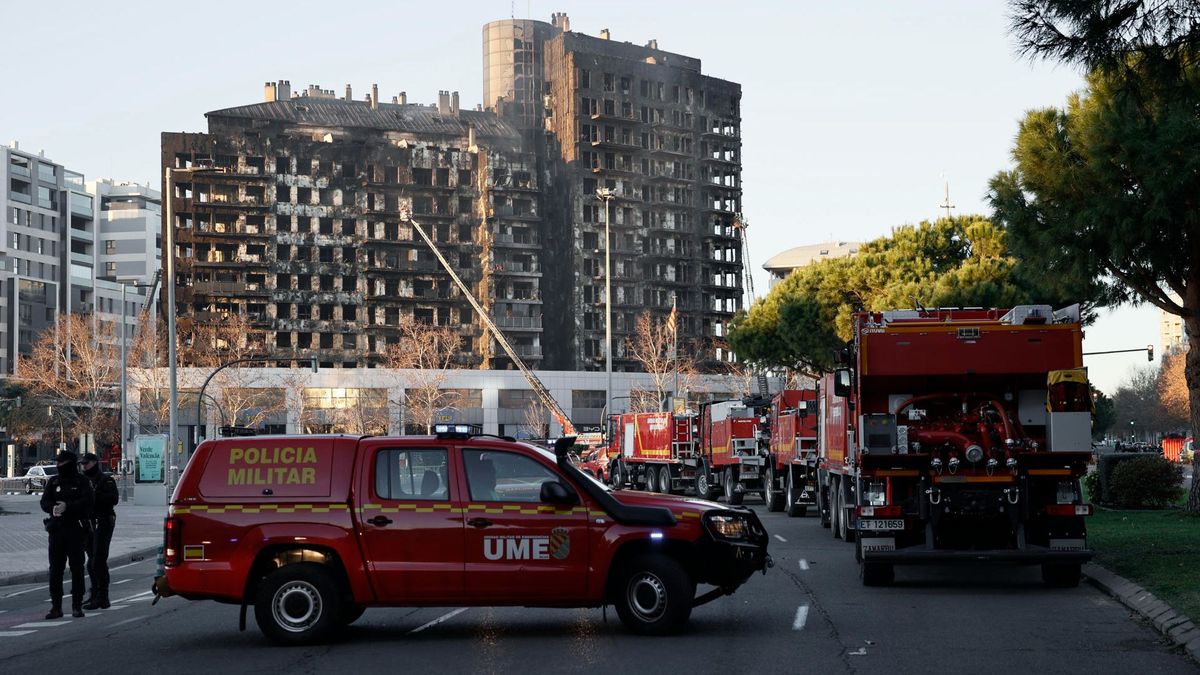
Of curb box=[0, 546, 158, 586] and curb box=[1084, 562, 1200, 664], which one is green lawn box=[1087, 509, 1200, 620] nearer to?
curb box=[1084, 562, 1200, 664]

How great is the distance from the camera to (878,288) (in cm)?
5928

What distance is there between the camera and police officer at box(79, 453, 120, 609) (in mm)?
18125

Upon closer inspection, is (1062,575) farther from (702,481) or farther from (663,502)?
(702,481)

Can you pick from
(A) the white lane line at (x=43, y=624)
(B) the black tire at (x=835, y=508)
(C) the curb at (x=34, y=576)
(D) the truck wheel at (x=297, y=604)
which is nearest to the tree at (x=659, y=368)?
(B) the black tire at (x=835, y=508)

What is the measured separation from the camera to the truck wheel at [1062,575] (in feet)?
61.8

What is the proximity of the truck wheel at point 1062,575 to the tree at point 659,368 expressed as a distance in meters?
79.2

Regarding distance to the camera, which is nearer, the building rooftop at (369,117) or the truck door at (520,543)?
the truck door at (520,543)

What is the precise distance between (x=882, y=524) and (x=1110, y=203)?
1021 cm

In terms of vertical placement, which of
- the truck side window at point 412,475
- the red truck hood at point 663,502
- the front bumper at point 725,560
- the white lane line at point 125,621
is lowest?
the white lane line at point 125,621

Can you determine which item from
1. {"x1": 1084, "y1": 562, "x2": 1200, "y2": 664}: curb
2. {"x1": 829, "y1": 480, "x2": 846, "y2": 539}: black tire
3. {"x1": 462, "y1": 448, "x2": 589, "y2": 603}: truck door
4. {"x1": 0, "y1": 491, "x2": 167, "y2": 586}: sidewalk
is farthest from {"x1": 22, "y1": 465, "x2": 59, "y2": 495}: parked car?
{"x1": 462, "y1": 448, "x2": 589, "y2": 603}: truck door

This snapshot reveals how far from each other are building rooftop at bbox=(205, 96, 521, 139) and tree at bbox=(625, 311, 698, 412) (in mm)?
24213

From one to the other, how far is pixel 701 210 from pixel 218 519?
141991 millimetres

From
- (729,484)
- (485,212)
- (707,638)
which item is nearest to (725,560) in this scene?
(707,638)

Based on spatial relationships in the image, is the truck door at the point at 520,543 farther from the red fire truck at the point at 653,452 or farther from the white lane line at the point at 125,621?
the red fire truck at the point at 653,452
